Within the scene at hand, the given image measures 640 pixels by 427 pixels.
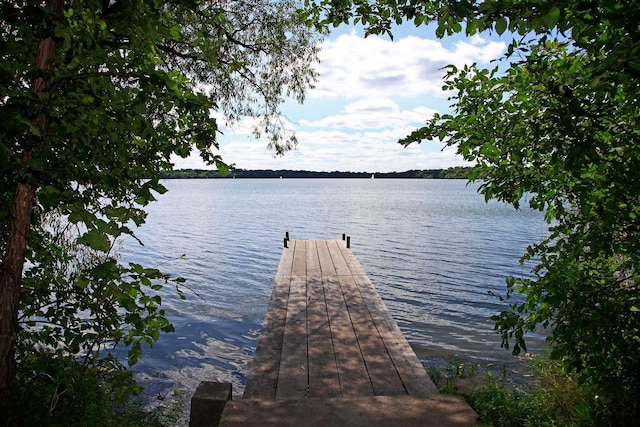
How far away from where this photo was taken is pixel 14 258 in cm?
286

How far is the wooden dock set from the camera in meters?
3.98

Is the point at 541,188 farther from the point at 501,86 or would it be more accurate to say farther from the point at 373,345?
the point at 373,345

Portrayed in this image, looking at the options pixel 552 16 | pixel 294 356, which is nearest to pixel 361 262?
pixel 294 356

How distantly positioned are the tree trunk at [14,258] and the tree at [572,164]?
2.64 m

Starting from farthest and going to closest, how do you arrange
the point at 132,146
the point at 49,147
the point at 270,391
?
1. the point at 270,391
2. the point at 132,146
3. the point at 49,147

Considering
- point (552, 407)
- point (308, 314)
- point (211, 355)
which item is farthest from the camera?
point (211, 355)

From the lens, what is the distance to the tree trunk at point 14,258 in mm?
2861

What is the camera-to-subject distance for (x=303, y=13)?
5.50 metres

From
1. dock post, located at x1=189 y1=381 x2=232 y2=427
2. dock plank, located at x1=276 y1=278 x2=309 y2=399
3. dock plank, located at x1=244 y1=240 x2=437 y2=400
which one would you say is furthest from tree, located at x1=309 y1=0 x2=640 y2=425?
dock post, located at x1=189 y1=381 x2=232 y2=427

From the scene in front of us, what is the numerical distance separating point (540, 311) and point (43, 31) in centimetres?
436

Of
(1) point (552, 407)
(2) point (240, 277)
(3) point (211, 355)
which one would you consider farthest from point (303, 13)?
(2) point (240, 277)

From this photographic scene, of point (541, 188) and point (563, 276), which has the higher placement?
point (541, 188)

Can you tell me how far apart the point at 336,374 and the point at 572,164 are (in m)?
3.41

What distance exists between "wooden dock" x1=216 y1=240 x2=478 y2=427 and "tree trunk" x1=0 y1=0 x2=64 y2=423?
1758 mm
